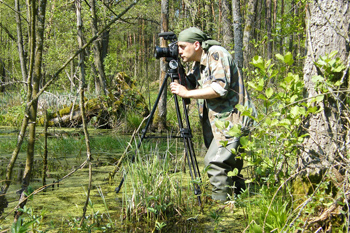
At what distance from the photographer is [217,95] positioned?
2.96 m

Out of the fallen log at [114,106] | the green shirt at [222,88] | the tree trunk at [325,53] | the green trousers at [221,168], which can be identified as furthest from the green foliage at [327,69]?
the fallen log at [114,106]

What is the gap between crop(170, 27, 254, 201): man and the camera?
9.81ft

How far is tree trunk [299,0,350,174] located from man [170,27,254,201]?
79 centimetres

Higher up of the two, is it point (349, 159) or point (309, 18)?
point (309, 18)

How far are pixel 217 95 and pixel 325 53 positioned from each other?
1.02m

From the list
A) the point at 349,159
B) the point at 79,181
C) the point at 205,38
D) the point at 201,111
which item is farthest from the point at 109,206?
the point at 349,159

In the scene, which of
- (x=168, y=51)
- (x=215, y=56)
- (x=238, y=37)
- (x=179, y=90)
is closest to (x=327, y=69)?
(x=215, y=56)

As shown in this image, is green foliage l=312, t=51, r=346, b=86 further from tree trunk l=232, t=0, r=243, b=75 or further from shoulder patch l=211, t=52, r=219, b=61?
tree trunk l=232, t=0, r=243, b=75

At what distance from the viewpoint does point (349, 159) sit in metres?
2.07

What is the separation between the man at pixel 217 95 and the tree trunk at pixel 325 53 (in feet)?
2.58

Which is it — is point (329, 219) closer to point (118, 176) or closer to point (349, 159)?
point (349, 159)

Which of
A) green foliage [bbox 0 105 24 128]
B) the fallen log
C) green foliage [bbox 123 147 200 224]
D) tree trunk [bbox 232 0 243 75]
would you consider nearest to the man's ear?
green foliage [bbox 123 147 200 224]

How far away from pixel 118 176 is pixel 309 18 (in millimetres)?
2862

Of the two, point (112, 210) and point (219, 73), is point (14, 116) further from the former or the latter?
point (219, 73)
